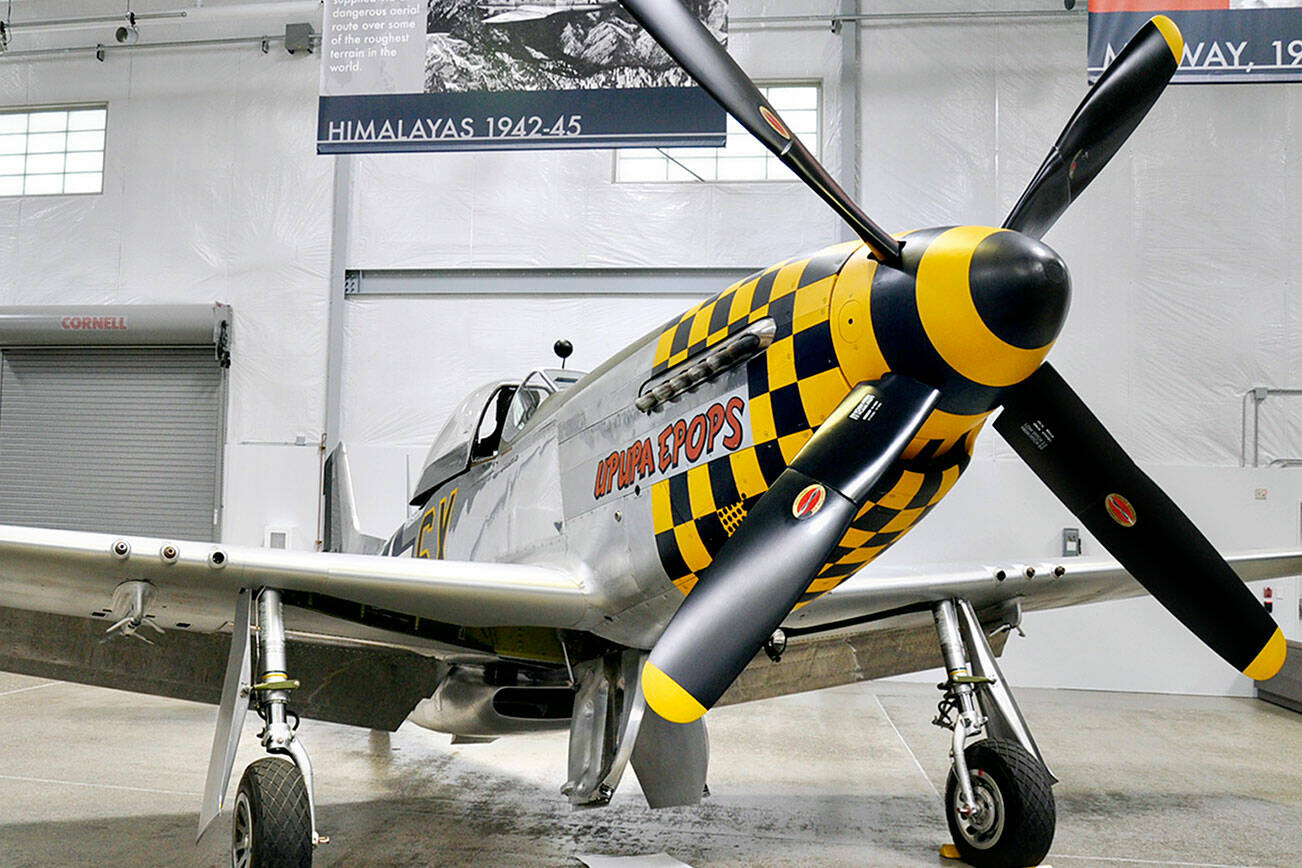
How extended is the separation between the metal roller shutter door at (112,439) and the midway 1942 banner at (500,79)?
5.27 m

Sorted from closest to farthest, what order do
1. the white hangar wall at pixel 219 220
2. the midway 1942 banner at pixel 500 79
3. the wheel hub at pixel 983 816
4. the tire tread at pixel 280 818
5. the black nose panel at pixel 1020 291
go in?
the black nose panel at pixel 1020 291 → the tire tread at pixel 280 818 → the wheel hub at pixel 983 816 → the midway 1942 banner at pixel 500 79 → the white hangar wall at pixel 219 220

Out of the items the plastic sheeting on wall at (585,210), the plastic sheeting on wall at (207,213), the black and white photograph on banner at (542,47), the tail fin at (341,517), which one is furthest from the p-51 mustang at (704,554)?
the plastic sheeting on wall at (207,213)

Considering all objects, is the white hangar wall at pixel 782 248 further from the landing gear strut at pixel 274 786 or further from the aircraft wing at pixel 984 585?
the landing gear strut at pixel 274 786

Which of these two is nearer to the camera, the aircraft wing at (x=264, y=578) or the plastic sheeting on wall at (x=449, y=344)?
the aircraft wing at (x=264, y=578)

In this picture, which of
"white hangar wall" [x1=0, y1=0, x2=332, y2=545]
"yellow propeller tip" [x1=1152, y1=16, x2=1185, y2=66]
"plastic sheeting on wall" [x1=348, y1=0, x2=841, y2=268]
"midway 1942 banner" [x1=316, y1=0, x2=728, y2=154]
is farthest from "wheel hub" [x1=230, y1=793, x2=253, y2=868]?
"plastic sheeting on wall" [x1=348, y1=0, x2=841, y2=268]

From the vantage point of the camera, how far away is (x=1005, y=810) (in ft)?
12.1

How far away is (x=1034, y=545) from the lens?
971cm

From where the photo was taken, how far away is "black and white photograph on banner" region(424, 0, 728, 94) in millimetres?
6680

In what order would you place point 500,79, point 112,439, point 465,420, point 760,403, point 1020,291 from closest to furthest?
point 1020,291, point 760,403, point 465,420, point 500,79, point 112,439

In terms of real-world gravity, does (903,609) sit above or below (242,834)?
above

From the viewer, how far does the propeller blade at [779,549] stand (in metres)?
2.27

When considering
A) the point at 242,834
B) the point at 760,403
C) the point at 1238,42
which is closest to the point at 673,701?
the point at 760,403

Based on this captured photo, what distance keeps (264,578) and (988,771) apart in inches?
105

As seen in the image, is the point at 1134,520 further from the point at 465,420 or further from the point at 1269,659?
the point at 465,420
